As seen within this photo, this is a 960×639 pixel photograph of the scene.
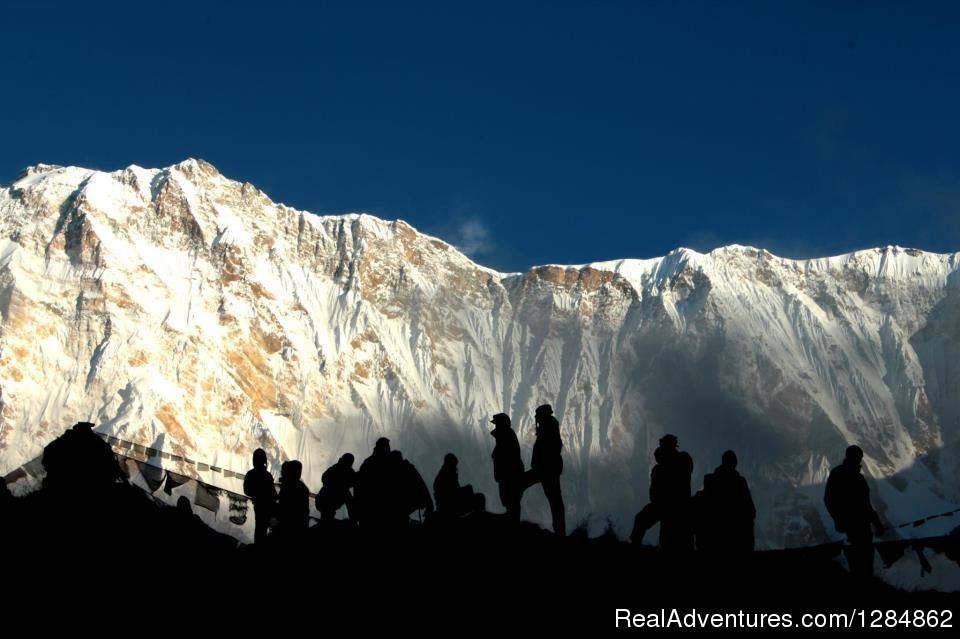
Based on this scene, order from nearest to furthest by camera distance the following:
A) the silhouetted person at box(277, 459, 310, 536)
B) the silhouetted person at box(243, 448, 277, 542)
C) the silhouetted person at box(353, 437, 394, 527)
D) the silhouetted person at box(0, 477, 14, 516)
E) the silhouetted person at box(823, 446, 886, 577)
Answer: the silhouetted person at box(0, 477, 14, 516) < the silhouetted person at box(823, 446, 886, 577) < the silhouetted person at box(353, 437, 394, 527) < the silhouetted person at box(277, 459, 310, 536) < the silhouetted person at box(243, 448, 277, 542)

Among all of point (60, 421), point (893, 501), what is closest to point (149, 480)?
point (60, 421)

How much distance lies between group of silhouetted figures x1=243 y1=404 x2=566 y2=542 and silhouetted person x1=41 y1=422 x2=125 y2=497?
2607 millimetres

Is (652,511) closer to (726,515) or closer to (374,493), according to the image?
(726,515)

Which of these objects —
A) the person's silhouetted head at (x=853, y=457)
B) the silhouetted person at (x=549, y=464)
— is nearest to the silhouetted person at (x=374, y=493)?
the silhouetted person at (x=549, y=464)

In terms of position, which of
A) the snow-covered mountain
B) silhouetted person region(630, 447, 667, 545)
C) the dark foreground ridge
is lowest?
the dark foreground ridge

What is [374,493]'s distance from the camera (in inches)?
663

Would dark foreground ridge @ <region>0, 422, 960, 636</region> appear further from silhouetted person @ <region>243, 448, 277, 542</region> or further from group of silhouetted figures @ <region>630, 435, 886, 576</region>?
silhouetted person @ <region>243, 448, 277, 542</region>

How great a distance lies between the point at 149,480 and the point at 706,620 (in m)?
13.4

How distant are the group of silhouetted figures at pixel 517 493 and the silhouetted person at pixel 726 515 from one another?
13mm

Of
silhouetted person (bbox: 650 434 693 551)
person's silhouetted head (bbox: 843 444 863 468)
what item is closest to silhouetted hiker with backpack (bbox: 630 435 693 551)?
silhouetted person (bbox: 650 434 693 551)

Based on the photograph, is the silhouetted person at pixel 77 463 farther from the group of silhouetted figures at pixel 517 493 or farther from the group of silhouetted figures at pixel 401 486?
the group of silhouetted figures at pixel 401 486

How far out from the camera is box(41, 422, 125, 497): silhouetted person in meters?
16.1

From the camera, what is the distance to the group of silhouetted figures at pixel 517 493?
15.6 metres

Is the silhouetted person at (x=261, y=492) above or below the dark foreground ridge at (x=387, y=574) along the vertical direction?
above
